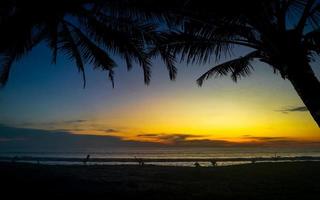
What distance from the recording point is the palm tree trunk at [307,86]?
15.7 ft

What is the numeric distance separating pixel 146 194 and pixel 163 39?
4890 mm

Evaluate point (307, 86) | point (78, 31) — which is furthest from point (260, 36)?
point (78, 31)

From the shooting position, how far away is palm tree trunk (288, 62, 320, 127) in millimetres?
4797

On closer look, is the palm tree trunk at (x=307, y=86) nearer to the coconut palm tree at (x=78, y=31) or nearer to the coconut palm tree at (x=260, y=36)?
the coconut palm tree at (x=260, y=36)

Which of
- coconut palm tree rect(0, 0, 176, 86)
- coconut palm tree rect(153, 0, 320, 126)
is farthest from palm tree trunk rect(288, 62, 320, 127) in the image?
coconut palm tree rect(0, 0, 176, 86)

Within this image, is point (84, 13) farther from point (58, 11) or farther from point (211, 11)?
point (211, 11)

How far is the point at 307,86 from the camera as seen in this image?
4.88 meters

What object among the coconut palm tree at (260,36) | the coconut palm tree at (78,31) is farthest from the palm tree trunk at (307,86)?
the coconut palm tree at (78,31)

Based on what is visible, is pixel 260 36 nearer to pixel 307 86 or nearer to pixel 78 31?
pixel 307 86

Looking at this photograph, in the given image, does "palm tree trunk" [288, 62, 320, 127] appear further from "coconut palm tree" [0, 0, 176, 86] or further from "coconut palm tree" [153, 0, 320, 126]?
"coconut palm tree" [0, 0, 176, 86]

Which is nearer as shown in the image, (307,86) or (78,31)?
(307,86)

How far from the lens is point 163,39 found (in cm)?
754

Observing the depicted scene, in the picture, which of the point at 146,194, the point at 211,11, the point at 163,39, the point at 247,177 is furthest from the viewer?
the point at 247,177

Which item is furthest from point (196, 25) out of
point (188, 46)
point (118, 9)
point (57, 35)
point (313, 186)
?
point (313, 186)
